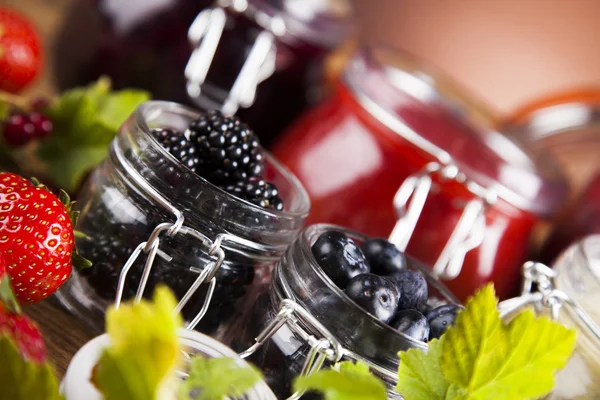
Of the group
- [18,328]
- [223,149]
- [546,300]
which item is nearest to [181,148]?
[223,149]

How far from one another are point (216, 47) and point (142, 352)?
735 mm

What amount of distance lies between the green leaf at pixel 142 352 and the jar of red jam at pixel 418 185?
0.53 m

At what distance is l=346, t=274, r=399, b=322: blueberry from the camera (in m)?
0.50

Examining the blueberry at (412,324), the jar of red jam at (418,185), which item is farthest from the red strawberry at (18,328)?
the jar of red jam at (418,185)

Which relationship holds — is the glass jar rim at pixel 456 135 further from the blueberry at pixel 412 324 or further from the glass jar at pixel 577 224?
the blueberry at pixel 412 324

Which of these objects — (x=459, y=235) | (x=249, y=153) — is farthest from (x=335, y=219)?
(x=249, y=153)

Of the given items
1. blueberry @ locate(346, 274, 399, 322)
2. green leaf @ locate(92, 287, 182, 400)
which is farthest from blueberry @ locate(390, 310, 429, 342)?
green leaf @ locate(92, 287, 182, 400)

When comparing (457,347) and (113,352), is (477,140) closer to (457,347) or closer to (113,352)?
(457,347)

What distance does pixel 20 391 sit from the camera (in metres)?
0.32

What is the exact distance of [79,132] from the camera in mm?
800

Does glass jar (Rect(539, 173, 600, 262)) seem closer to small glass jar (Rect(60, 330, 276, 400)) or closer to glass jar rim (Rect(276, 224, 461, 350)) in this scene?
glass jar rim (Rect(276, 224, 461, 350))

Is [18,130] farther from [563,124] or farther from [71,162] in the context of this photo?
[563,124]

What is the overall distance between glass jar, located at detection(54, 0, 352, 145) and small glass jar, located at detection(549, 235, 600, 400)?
0.51 metres

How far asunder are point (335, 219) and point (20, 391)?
551 millimetres
